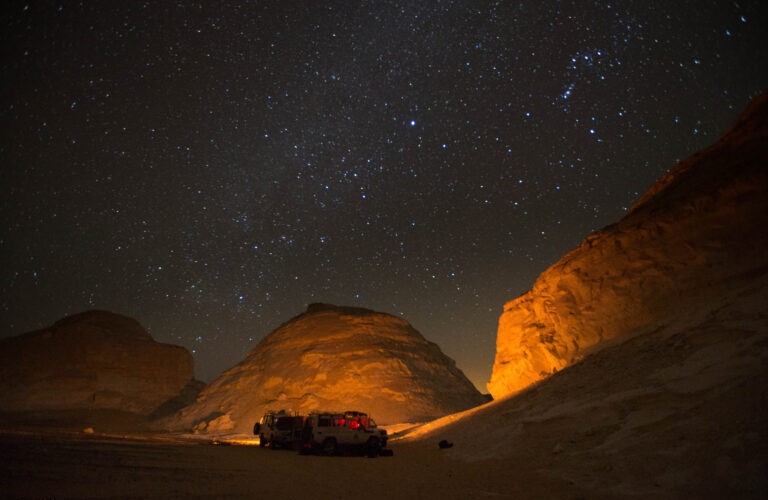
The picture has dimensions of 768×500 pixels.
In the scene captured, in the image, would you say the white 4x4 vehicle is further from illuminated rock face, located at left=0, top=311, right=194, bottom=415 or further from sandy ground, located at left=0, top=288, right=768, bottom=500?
illuminated rock face, located at left=0, top=311, right=194, bottom=415

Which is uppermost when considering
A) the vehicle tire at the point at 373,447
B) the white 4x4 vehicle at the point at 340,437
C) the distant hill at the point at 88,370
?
the distant hill at the point at 88,370

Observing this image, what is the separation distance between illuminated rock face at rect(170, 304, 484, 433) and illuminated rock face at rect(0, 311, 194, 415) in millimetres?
28520

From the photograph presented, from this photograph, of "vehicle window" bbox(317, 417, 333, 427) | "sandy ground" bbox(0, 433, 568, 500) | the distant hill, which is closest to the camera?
"sandy ground" bbox(0, 433, 568, 500)

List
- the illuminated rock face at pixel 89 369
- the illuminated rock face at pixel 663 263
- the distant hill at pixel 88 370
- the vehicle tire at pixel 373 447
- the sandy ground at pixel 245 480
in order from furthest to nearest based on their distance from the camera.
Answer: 1. the illuminated rock face at pixel 89 369
2. the distant hill at pixel 88 370
3. the vehicle tire at pixel 373 447
4. the illuminated rock face at pixel 663 263
5. the sandy ground at pixel 245 480

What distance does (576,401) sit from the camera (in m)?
15.9

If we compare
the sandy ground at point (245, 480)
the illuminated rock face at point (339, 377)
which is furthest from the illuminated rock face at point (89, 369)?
the sandy ground at point (245, 480)

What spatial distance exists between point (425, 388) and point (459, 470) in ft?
114

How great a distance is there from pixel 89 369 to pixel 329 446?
70.8 meters

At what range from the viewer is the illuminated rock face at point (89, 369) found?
69.0 m

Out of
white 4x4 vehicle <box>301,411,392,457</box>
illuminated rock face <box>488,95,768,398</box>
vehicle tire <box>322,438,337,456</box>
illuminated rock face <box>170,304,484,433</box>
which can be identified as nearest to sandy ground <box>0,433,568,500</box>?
white 4x4 vehicle <box>301,411,392,457</box>

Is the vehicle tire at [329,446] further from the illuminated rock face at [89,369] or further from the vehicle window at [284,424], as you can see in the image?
the illuminated rock face at [89,369]

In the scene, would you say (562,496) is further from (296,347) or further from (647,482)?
(296,347)

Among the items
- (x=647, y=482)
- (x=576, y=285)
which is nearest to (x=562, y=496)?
A: (x=647, y=482)

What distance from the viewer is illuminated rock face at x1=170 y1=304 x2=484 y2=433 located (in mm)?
44188
